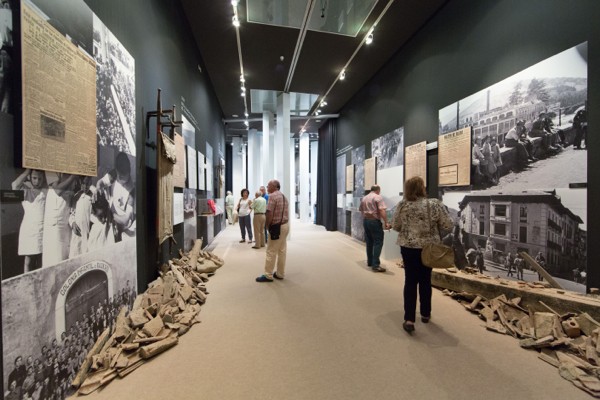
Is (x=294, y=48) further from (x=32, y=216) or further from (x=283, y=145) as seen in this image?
(x=32, y=216)

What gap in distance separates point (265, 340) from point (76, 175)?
2.11 m

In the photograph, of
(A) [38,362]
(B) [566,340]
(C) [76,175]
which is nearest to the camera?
(A) [38,362]

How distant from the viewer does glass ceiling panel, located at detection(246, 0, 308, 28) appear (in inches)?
196

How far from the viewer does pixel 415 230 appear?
108 inches

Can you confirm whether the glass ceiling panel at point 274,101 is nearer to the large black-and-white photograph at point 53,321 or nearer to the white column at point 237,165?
the white column at point 237,165

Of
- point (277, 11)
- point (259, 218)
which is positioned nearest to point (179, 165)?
point (259, 218)

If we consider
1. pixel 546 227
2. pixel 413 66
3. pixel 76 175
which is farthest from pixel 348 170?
pixel 76 175

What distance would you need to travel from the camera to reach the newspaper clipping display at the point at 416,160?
17.5ft

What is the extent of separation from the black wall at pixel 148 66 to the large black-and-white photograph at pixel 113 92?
16 centimetres

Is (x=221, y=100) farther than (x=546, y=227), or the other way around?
(x=221, y=100)

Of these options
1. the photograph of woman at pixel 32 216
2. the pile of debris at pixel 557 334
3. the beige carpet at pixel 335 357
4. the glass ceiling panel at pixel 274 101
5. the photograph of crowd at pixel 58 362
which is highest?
the glass ceiling panel at pixel 274 101

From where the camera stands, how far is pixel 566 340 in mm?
2408

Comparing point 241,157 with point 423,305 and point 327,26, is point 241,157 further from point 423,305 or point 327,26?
point 423,305

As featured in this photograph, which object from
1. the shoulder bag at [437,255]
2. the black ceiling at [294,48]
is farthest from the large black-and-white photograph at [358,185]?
the shoulder bag at [437,255]
